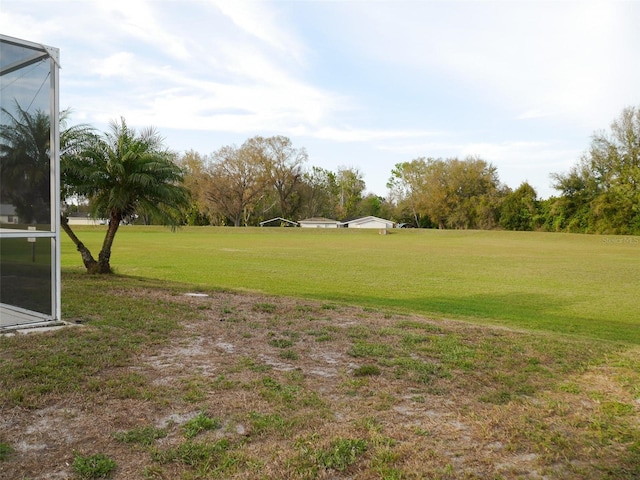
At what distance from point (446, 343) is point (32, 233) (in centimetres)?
578

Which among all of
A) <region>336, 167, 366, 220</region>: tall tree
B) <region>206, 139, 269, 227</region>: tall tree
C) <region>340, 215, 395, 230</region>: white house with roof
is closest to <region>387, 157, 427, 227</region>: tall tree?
<region>340, 215, 395, 230</region>: white house with roof

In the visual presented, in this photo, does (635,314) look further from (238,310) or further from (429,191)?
(429,191)

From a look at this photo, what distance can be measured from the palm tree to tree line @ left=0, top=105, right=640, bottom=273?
0.03 m

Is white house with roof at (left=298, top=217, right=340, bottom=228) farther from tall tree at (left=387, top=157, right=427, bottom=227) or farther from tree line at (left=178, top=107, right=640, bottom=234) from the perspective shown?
tall tree at (left=387, top=157, right=427, bottom=227)

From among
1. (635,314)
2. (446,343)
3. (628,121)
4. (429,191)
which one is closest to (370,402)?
(446,343)

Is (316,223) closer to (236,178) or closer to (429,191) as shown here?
(236,178)

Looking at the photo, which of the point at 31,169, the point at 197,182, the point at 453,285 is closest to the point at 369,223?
the point at 197,182

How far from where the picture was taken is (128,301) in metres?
9.23

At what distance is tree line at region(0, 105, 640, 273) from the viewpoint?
6.95 metres

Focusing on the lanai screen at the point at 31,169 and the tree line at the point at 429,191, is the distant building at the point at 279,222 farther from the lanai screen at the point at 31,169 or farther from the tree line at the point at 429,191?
the lanai screen at the point at 31,169

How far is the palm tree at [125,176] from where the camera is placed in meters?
13.3

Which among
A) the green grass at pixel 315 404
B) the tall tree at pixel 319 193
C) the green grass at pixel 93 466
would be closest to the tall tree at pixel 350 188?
the tall tree at pixel 319 193

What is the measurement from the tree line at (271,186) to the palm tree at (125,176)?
3 cm

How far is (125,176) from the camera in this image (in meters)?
13.6
